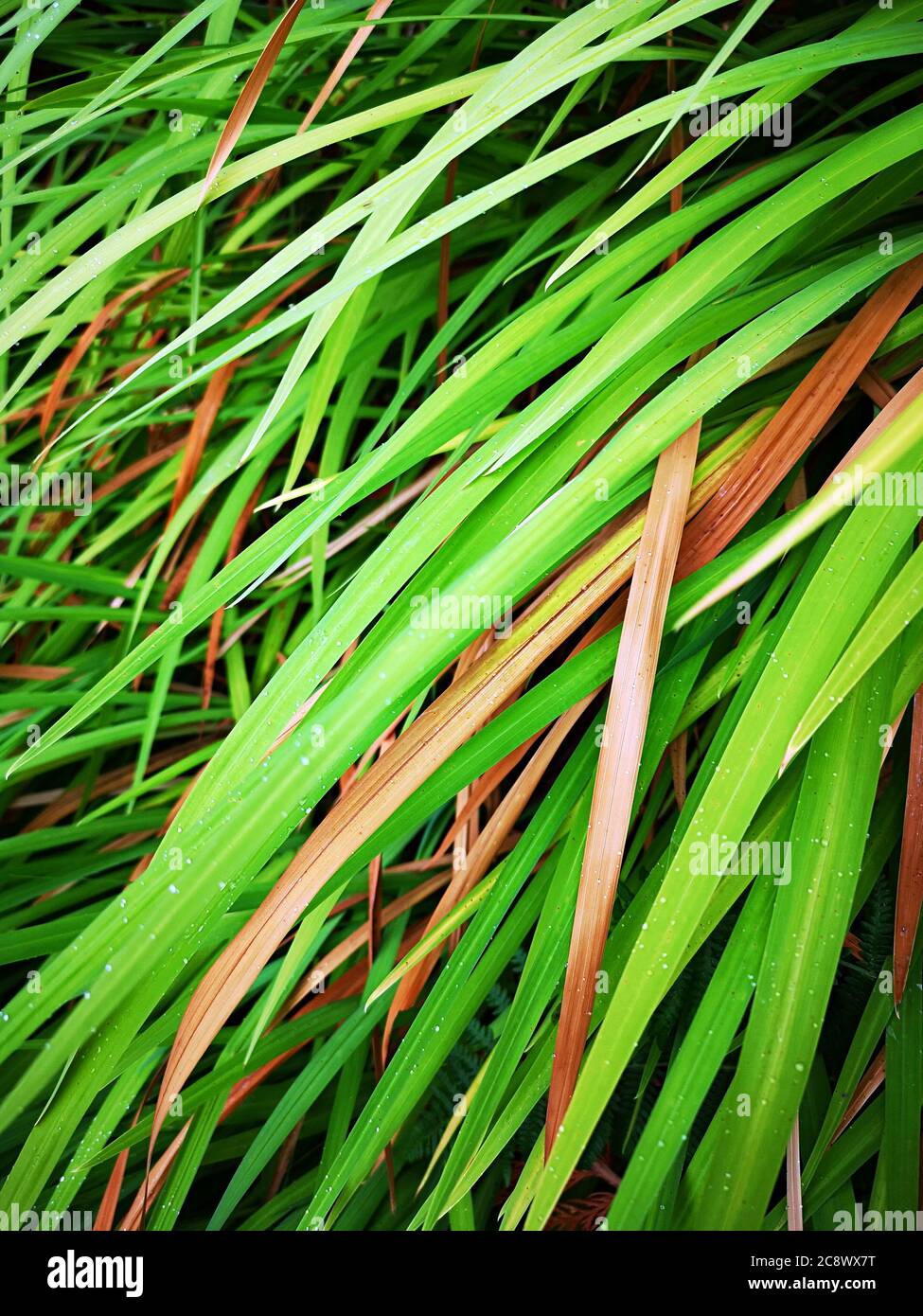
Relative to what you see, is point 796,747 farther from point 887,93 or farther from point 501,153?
point 501,153

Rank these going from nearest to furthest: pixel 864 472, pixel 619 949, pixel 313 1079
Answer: pixel 864 472 → pixel 619 949 → pixel 313 1079

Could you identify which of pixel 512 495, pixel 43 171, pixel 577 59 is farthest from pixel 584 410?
pixel 43 171

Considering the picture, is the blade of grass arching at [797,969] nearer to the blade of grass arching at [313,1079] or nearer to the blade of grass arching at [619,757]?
the blade of grass arching at [619,757]

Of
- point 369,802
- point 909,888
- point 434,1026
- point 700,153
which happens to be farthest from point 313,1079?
point 700,153

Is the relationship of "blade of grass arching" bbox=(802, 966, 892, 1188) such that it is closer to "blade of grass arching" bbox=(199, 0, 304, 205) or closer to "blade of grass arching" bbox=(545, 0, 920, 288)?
"blade of grass arching" bbox=(545, 0, 920, 288)

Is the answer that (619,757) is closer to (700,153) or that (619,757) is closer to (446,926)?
(446,926)

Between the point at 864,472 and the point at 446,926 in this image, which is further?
the point at 446,926

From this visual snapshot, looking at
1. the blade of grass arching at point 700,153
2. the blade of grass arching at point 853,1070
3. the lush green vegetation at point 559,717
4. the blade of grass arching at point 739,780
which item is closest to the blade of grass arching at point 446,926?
the lush green vegetation at point 559,717

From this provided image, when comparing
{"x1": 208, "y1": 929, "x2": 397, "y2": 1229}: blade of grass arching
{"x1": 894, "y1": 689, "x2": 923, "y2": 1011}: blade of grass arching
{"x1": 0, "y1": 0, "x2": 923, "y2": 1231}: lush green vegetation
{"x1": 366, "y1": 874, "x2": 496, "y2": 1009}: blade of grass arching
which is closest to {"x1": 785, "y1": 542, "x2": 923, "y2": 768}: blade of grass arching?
{"x1": 0, "y1": 0, "x2": 923, "y2": 1231}: lush green vegetation
